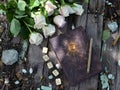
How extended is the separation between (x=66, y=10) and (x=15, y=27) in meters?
0.47

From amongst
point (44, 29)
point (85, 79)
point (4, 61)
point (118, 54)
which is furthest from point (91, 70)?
point (4, 61)

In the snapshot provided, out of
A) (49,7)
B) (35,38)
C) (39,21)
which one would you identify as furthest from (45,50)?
(49,7)

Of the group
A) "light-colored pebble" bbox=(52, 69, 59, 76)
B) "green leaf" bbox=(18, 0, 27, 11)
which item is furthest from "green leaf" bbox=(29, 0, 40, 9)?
"light-colored pebble" bbox=(52, 69, 59, 76)

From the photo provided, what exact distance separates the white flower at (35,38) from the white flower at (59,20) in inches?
7.6

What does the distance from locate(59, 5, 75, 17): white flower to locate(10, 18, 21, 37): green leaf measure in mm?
396

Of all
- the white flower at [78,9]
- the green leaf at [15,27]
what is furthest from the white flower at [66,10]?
the green leaf at [15,27]

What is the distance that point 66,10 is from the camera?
121 inches

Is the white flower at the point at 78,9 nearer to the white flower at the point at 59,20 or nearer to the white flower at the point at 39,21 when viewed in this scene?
the white flower at the point at 59,20

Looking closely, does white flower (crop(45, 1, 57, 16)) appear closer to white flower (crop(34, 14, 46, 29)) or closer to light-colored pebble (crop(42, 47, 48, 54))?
white flower (crop(34, 14, 46, 29))

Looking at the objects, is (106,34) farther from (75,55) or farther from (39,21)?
(39,21)

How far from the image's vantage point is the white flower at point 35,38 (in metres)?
2.96

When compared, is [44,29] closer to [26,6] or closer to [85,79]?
[26,6]

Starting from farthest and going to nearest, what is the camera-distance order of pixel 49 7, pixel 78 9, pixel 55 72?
pixel 78 9 < pixel 49 7 < pixel 55 72

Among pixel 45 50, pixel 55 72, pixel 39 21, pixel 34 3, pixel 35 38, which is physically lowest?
pixel 55 72
